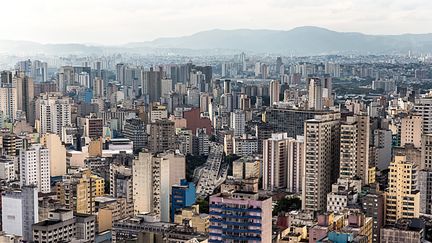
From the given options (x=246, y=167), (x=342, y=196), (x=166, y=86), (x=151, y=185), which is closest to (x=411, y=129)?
(x=246, y=167)

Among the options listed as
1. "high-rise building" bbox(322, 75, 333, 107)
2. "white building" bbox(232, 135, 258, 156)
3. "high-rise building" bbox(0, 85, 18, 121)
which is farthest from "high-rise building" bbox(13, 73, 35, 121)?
"high-rise building" bbox(322, 75, 333, 107)

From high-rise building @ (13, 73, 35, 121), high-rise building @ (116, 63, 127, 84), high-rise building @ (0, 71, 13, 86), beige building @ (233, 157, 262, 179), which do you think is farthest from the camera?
high-rise building @ (116, 63, 127, 84)

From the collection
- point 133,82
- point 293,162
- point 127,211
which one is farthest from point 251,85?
point 127,211

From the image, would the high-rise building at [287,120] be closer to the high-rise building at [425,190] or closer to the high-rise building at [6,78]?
the high-rise building at [425,190]

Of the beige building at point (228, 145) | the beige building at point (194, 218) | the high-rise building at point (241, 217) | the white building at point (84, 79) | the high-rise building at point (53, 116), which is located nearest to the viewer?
the high-rise building at point (241, 217)

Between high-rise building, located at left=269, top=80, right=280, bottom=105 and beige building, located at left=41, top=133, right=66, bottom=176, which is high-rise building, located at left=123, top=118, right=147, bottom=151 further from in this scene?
high-rise building, located at left=269, top=80, right=280, bottom=105

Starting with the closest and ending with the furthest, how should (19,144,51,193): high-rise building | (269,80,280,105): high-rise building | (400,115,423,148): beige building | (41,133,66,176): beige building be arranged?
(19,144,51,193): high-rise building
(41,133,66,176): beige building
(400,115,423,148): beige building
(269,80,280,105): high-rise building

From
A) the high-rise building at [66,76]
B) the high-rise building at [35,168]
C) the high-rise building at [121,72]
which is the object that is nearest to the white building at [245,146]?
the high-rise building at [35,168]
